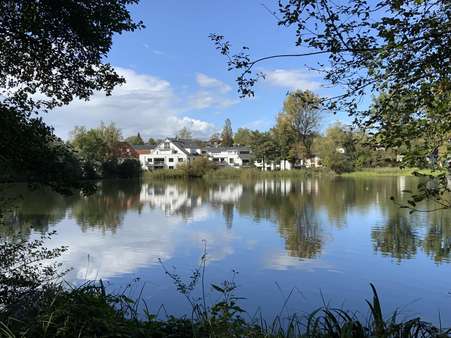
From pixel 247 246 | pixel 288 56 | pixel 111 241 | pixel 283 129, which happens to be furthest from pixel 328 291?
pixel 283 129

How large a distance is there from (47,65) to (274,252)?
8377mm

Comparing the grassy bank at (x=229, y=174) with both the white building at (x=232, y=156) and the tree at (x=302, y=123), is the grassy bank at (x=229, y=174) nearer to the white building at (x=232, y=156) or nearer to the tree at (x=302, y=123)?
the tree at (x=302, y=123)

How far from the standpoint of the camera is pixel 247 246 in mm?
13383

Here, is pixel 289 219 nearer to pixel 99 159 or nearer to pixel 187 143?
pixel 99 159

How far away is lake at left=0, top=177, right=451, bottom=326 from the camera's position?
27.2 feet

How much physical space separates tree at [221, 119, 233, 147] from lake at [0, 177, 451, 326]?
87733 millimetres

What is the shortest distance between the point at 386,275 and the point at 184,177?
168ft

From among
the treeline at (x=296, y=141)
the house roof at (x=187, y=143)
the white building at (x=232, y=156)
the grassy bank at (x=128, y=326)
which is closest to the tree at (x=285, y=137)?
the treeline at (x=296, y=141)

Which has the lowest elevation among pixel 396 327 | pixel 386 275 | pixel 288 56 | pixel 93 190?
pixel 386 275

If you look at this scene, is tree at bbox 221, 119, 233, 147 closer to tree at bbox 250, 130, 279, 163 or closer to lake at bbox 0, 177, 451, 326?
tree at bbox 250, 130, 279, 163

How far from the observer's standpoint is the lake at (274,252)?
8.28m

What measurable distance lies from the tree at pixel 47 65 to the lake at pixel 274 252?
1.61 meters

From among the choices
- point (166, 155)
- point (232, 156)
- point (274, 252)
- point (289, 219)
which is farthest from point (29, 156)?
point (232, 156)

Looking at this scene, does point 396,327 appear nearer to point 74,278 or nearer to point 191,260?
point 74,278
